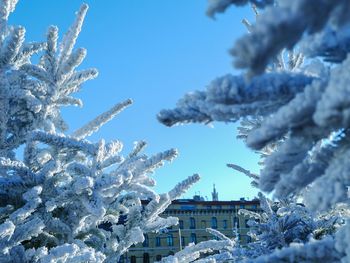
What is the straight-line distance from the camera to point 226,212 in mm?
55406

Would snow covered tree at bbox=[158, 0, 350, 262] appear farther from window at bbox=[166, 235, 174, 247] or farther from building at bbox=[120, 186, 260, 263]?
window at bbox=[166, 235, 174, 247]

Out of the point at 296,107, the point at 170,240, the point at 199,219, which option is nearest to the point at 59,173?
the point at 296,107

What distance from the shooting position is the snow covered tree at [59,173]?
3.62m

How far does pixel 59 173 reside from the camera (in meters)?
4.39

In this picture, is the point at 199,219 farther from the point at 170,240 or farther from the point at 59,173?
the point at 59,173

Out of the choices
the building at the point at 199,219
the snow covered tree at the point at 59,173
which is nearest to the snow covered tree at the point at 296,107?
the snow covered tree at the point at 59,173

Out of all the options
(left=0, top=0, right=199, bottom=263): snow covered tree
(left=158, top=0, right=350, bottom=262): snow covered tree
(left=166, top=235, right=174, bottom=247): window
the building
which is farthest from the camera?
the building

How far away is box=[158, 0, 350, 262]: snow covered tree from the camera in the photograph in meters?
0.64

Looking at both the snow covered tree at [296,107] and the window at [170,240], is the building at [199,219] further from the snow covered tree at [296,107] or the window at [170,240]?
the snow covered tree at [296,107]

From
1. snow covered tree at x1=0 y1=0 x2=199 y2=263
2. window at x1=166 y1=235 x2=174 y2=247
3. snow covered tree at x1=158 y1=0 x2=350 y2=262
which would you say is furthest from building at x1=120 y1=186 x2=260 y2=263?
snow covered tree at x1=158 y1=0 x2=350 y2=262

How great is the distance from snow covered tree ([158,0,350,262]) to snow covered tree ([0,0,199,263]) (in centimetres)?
245

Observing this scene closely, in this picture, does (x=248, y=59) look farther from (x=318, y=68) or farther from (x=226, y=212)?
(x=226, y=212)

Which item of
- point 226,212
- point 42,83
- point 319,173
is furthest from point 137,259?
point 319,173

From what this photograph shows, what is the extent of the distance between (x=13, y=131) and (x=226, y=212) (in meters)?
52.7
